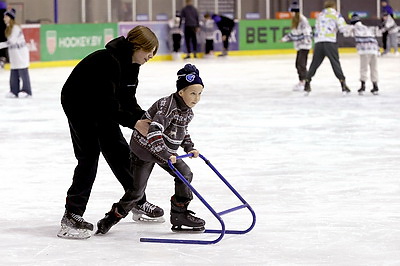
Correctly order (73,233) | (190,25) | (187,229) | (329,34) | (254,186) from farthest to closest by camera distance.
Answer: (190,25)
(329,34)
(254,186)
(187,229)
(73,233)

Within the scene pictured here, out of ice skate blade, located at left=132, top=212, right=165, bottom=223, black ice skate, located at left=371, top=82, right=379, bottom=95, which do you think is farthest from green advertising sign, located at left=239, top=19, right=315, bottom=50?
ice skate blade, located at left=132, top=212, right=165, bottom=223

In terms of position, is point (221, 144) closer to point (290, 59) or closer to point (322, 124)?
point (322, 124)

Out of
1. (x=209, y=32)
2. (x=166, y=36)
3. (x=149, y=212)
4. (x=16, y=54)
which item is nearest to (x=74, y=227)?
→ (x=149, y=212)

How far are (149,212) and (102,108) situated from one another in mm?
707

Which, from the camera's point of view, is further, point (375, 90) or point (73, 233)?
point (375, 90)

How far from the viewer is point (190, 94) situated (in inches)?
175

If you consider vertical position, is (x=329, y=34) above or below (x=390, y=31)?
above

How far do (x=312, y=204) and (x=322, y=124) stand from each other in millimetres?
4531

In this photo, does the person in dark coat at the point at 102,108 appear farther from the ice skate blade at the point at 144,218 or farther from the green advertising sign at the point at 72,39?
the green advertising sign at the point at 72,39

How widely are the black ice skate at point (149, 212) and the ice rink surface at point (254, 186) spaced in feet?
0.17

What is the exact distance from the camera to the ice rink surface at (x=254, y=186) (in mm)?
4367

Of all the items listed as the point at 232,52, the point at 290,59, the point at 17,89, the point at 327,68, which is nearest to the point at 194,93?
the point at 17,89

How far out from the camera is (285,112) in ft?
37.1

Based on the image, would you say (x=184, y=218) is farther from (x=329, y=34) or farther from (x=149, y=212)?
(x=329, y=34)
